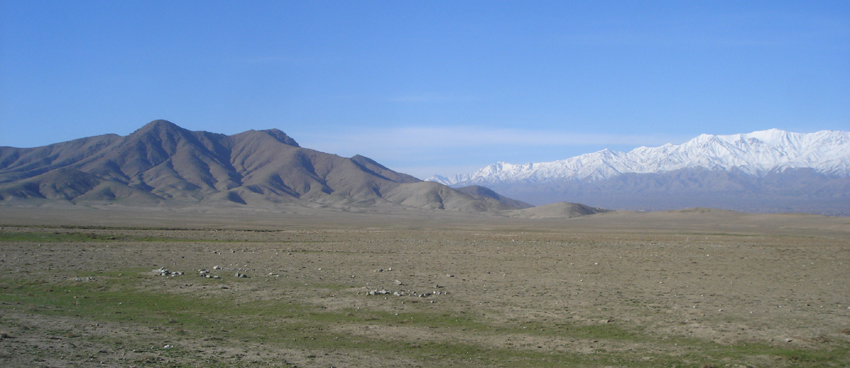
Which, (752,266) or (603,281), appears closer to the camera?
(603,281)

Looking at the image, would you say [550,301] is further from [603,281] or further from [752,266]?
[752,266]

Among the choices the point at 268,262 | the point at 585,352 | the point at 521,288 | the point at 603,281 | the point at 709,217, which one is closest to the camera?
the point at 585,352

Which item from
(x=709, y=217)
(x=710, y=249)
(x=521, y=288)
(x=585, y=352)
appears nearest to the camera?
(x=585, y=352)

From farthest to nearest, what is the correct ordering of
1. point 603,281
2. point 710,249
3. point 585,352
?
point 710,249, point 603,281, point 585,352

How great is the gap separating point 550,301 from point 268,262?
14607 millimetres

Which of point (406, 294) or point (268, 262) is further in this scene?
point (268, 262)

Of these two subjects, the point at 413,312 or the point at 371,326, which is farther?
the point at 413,312

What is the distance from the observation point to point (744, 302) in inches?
713

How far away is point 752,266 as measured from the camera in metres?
27.8

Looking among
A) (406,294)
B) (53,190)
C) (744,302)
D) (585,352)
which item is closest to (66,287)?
(406,294)

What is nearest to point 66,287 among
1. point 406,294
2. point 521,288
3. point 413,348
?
point 406,294

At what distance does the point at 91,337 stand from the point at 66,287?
744 centimetres

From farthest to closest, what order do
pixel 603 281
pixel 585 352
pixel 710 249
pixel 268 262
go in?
pixel 710 249 < pixel 268 262 < pixel 603 281 < pixel 585 352

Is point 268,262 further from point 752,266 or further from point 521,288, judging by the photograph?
point 752,266
